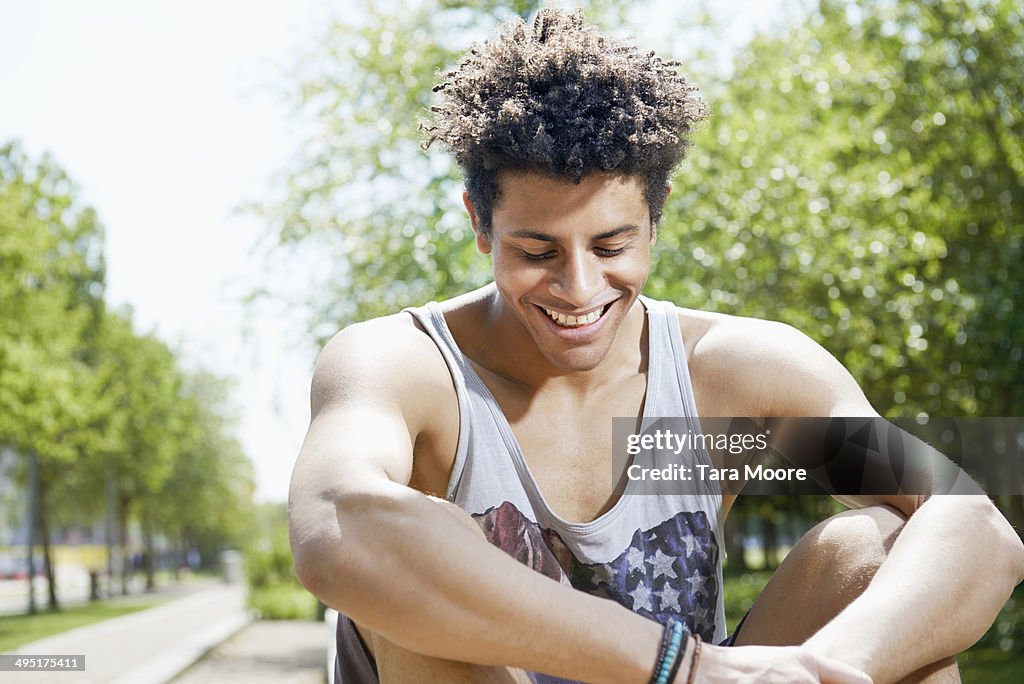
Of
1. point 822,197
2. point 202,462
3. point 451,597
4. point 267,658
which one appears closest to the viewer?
point 451,597

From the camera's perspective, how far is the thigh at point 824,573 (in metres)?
1.75

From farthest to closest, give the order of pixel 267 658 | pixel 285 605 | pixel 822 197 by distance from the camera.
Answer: pixel 285 605, pixel 267 658, pixel 822 197

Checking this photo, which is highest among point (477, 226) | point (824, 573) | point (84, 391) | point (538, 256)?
point (84, 391)

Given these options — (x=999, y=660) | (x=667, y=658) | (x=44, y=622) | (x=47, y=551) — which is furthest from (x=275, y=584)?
(x=667, y=658)

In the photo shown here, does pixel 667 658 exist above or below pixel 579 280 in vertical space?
below

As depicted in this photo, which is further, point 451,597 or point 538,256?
point 538,256

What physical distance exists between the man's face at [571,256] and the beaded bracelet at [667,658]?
0.59 meters

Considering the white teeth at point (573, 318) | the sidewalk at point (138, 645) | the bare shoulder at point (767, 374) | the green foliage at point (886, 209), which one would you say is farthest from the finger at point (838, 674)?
the sidewalk at point (138, 645)

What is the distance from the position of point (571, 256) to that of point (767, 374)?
1.56ft

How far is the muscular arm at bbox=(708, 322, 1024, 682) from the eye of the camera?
160 cm

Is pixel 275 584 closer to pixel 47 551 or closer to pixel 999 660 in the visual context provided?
pixel 47 551

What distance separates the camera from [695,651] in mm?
1507

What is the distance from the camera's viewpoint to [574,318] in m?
1.91

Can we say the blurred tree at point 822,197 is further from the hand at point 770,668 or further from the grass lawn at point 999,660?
the hand at point 770,668
